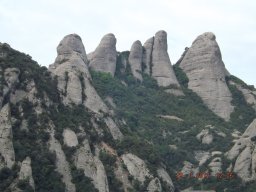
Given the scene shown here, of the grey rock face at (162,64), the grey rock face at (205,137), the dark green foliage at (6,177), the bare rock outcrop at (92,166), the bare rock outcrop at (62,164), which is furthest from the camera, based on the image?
the grey rock face at (162,64)

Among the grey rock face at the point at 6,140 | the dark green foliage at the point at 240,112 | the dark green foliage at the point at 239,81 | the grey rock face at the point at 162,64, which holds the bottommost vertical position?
the grey rock face at the point at 6,140

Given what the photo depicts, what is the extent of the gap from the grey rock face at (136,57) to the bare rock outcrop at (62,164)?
6811 cm

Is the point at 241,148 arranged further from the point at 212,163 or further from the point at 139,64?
the point at 139,64

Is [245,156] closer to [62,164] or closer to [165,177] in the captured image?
[165,177]

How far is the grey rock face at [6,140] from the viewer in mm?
82000

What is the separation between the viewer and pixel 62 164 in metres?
88.6

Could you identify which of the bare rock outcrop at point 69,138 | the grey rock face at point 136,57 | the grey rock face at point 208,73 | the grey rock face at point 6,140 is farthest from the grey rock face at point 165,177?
the grey rock face at point 136,57

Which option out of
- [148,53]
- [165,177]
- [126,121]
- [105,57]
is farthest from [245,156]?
[148,53]

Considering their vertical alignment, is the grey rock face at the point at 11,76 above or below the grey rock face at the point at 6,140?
above

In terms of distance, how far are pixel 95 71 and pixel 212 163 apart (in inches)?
1834

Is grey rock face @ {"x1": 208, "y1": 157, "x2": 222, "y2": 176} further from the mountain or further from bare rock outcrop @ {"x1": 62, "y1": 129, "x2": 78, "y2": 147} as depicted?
bare rock outcrop @ {"x1": 62, "y1": 129, "x2": 78, "y2": 147}

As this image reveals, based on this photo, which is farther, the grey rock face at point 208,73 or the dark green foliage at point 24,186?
the grey rock face at point 208,73

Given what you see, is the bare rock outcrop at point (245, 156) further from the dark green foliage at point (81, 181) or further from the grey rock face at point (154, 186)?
the dark green foliage at point (81, 181)

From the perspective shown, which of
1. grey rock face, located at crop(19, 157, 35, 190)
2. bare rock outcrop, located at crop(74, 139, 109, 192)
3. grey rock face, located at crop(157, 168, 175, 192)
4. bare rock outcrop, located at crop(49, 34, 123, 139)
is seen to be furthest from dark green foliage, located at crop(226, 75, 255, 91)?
grey rock face, located at crop(19, 157, 35, 190)
